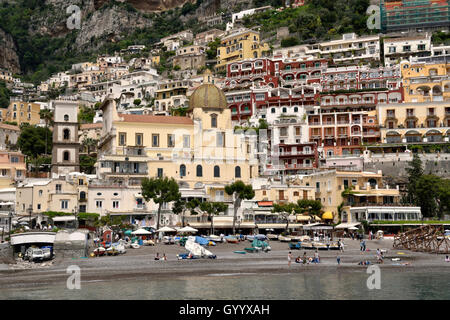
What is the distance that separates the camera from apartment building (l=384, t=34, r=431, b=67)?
410 ft

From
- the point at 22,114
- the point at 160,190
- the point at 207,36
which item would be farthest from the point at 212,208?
the point at 207,36

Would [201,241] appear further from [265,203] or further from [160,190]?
[265,203]

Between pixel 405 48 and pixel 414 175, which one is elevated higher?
pixel 405 48

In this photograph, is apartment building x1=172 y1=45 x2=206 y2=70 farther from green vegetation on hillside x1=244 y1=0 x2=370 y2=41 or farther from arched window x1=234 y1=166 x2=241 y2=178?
arched window x1=234 y1=166 x2=241 y2=178

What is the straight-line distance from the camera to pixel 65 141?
9056 centimetres

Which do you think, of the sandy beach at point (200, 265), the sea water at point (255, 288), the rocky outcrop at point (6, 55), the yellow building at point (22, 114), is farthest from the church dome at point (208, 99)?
the rocky outcrop at point (6, 55)

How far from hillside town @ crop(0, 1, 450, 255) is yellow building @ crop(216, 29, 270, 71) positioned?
1.55 feet

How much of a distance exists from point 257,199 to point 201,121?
1488 centimetres

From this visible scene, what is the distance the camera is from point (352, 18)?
151875mm

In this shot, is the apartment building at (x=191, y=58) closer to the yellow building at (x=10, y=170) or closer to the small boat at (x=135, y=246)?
the yellow building at (x=10, y=170)

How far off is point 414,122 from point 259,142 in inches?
994

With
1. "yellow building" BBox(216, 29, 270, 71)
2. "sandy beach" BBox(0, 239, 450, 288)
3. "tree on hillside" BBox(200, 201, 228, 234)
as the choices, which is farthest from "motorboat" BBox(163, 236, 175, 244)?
"yellow building" BBox(216, 29, 270, 71)
